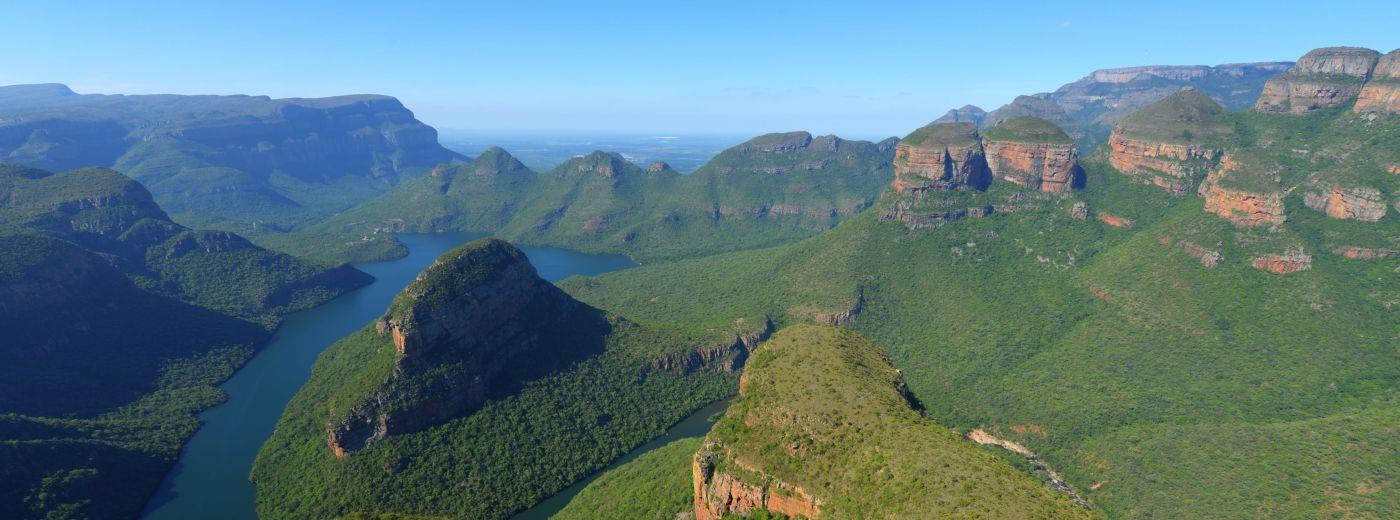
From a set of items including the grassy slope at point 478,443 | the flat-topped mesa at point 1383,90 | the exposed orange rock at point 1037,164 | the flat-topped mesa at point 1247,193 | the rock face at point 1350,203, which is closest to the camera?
the grassy slope at point 478,443

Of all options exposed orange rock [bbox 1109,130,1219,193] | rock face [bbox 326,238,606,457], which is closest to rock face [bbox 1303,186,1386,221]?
exposed orange rock [bbox 1109,130,1219,193]

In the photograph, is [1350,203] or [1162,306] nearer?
[1162,306]

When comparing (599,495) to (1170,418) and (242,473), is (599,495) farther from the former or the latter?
(1170,418)

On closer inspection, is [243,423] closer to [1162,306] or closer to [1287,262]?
[1162,306]

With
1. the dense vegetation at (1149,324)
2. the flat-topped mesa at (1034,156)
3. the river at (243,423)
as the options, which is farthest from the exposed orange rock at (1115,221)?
the river at (243,423)

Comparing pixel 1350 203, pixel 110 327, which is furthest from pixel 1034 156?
pixel 110 327

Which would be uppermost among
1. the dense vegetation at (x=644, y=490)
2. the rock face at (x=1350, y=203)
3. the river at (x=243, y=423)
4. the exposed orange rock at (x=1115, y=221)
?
the rock face at (x=1350, y=203)

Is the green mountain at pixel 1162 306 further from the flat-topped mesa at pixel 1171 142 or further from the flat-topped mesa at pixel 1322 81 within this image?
the flat-topped mesa at pixel 1322 81

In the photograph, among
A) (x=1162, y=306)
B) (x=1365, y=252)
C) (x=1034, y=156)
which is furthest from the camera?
(x=1034, y=156)
